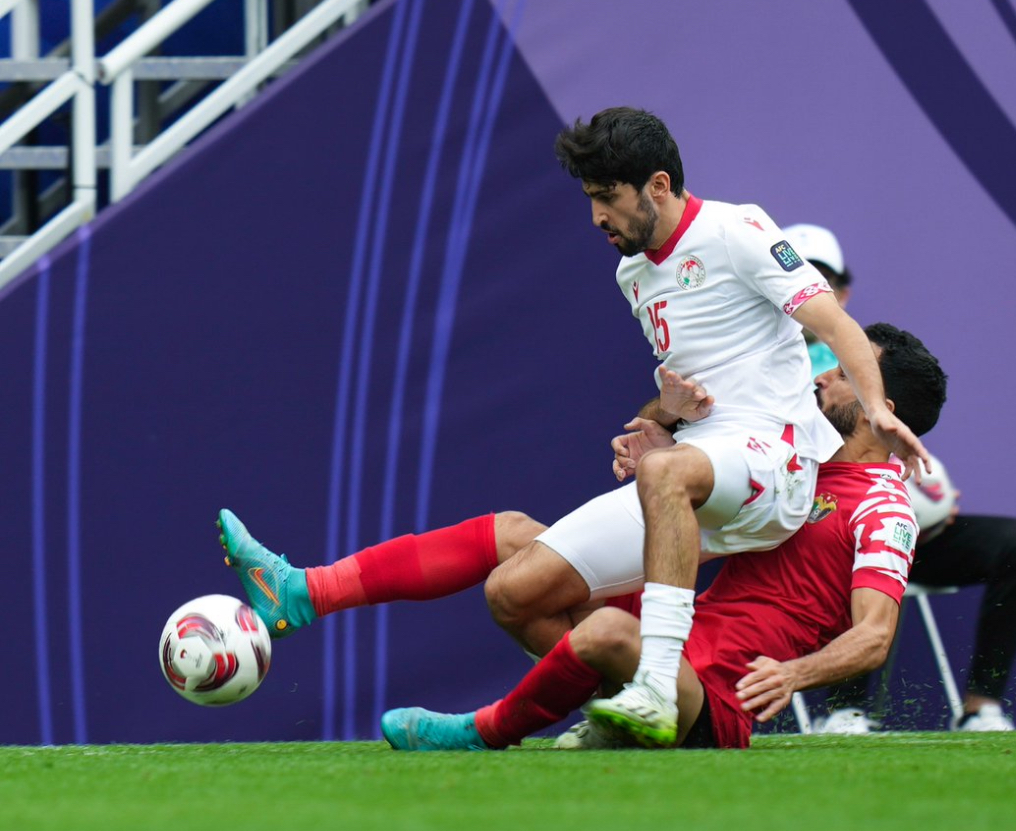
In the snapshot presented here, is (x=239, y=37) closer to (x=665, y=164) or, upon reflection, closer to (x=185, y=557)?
(x=185, y=557)

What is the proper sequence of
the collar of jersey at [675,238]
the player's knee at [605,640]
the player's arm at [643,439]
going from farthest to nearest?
the player's arm at [643,439] < the collar of jersey at [675,238] < the player's knee at [605,640]

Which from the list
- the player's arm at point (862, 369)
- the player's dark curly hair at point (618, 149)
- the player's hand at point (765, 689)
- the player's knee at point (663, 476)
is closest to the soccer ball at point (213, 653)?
the player's knee at point (663, 476)

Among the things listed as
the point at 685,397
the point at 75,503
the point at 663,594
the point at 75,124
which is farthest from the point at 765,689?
the point at 75,124

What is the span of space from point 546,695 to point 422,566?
62cm

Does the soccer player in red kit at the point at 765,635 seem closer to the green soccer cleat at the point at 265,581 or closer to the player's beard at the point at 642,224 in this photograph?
the green soccer cleat at the point at 265,581

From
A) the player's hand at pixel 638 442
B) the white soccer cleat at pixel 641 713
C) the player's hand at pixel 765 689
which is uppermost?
the player's hand at pixel 638 442

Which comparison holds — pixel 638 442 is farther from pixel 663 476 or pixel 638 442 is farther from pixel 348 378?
pixel 348 378

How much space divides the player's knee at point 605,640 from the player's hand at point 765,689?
0.81 ft

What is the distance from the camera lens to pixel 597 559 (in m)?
3.57

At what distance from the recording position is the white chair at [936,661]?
4625 millimetres

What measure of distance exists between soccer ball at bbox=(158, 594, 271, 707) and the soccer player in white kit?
536 millimetres

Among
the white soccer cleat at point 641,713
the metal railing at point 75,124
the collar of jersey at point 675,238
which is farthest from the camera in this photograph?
the metal railing at point 75,124

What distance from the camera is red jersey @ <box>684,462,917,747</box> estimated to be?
11.4ft

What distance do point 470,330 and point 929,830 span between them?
8.99ft
